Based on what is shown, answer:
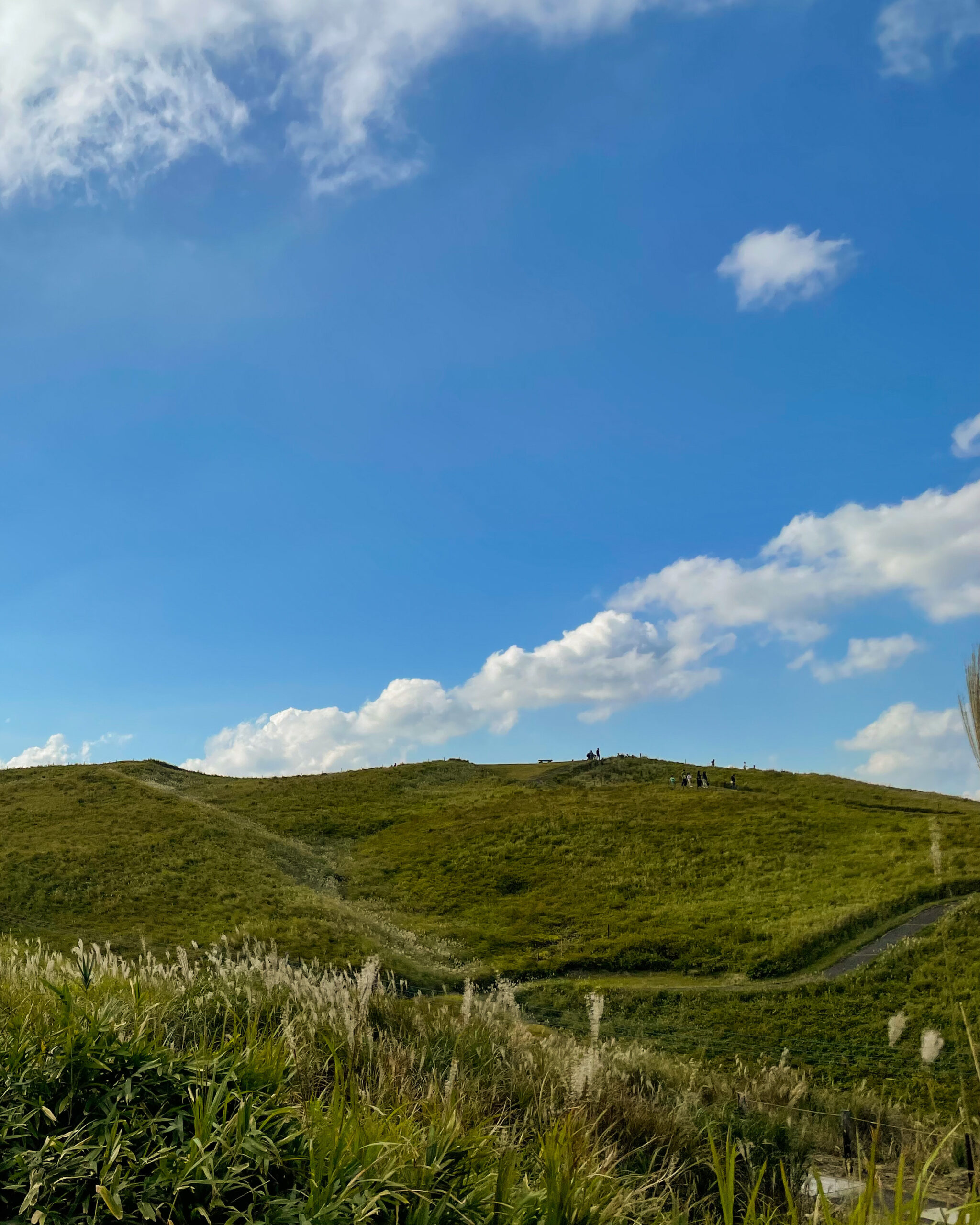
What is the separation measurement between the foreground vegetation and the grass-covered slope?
1159 cm

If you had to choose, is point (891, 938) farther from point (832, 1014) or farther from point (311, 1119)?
point (311, 1119)

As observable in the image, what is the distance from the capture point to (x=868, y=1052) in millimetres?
18781

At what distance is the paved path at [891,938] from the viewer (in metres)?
24.8

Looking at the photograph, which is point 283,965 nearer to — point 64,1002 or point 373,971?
point 373,971

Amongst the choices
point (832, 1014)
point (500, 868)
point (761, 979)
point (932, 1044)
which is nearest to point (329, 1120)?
point (932, 1044)

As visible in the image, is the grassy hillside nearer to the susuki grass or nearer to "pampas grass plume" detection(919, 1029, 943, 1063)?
the susuki grass

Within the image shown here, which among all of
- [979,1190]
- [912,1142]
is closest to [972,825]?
[912,1142]

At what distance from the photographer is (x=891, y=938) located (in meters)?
26.6

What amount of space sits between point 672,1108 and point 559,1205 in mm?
4430

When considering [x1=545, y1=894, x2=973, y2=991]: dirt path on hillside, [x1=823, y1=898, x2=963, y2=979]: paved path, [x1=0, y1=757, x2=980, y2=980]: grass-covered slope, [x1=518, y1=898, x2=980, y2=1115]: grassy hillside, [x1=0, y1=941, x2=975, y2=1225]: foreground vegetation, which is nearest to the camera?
[x1=0, y1=941, x2=975, y2=1225]: foreground vegetation

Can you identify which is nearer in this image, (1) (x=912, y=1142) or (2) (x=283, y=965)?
(2) (x=283, y=965)

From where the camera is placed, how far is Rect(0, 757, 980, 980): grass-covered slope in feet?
93.1

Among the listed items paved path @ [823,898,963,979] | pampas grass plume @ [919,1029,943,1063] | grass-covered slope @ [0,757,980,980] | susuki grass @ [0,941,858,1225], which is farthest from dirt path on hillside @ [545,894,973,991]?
pampas grass plume @ [919,1029,943,1063]

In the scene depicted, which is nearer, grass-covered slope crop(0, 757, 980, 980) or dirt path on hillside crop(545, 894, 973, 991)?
dirt path on hillside crop(545, 894, 973, 991)
